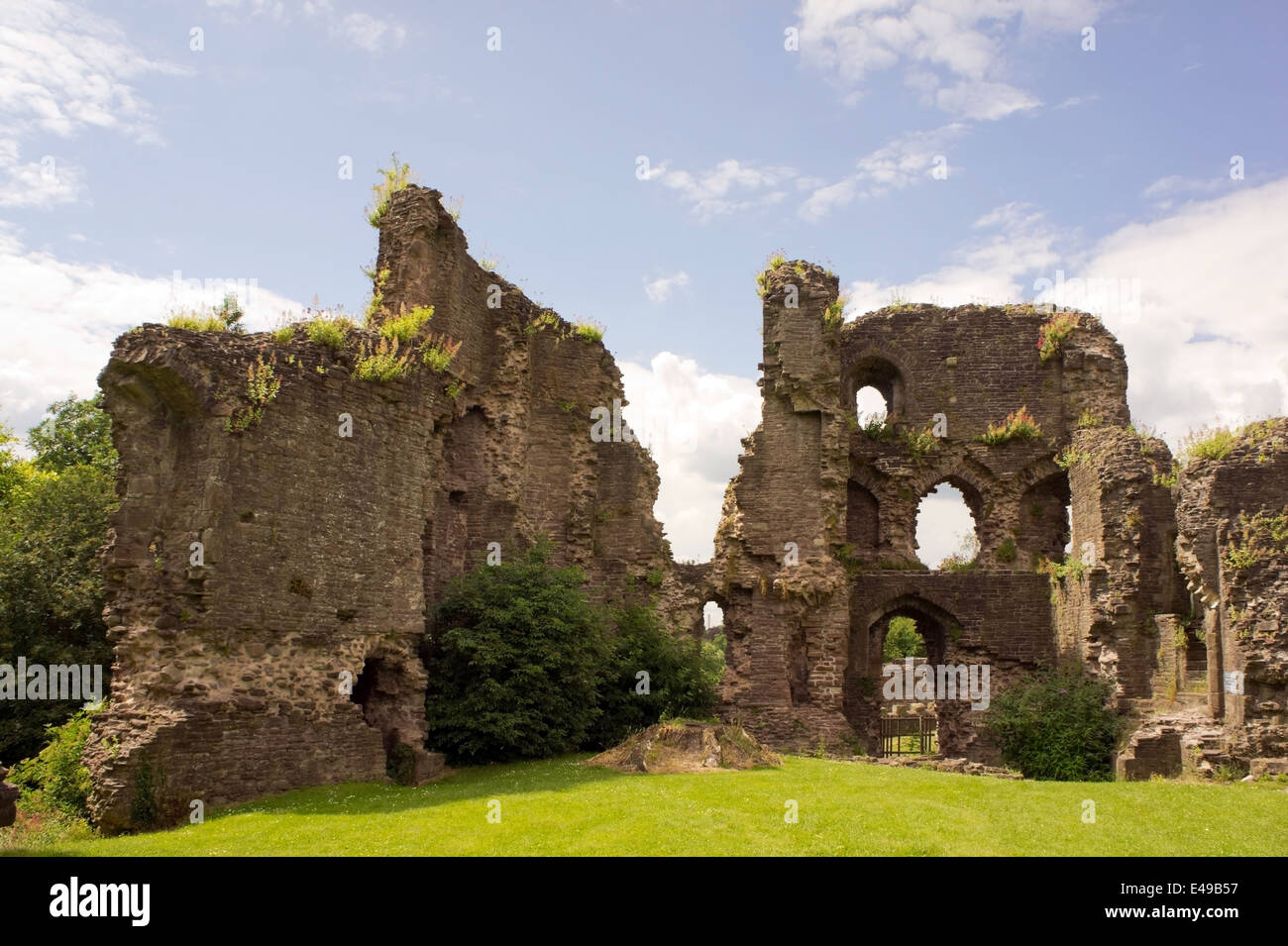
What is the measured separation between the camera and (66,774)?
14.0m

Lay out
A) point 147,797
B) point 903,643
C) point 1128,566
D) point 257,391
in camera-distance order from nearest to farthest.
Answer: point 147,797
point 257,391
point 1128,566
point 903,643

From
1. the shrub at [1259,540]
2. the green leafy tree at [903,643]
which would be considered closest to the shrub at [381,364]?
the shrub at [1259,540]

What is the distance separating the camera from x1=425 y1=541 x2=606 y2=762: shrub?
1688 centimetres

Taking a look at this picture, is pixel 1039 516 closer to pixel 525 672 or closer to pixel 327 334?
pixel 525 672

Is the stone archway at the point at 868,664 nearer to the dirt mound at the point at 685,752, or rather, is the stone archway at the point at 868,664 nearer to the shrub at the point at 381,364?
the dirt mound at the point at 685,752

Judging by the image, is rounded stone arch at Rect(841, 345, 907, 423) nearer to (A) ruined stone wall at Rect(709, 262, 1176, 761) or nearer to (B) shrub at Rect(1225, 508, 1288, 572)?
(A) ruined stone wall at Rect(709, 262, 1176, 761)

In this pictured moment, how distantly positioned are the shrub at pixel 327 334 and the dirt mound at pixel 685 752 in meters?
7.63

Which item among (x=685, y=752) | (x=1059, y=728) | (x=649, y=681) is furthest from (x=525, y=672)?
(x=1059, y=728)

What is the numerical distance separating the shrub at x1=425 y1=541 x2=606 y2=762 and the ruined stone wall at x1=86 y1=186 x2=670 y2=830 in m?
0.77

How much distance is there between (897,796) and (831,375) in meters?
11.4

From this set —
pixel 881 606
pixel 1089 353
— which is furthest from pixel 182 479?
pixel 1089 353

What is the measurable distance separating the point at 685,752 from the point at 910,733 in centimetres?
1735

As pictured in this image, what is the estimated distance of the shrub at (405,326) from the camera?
16969 mm
